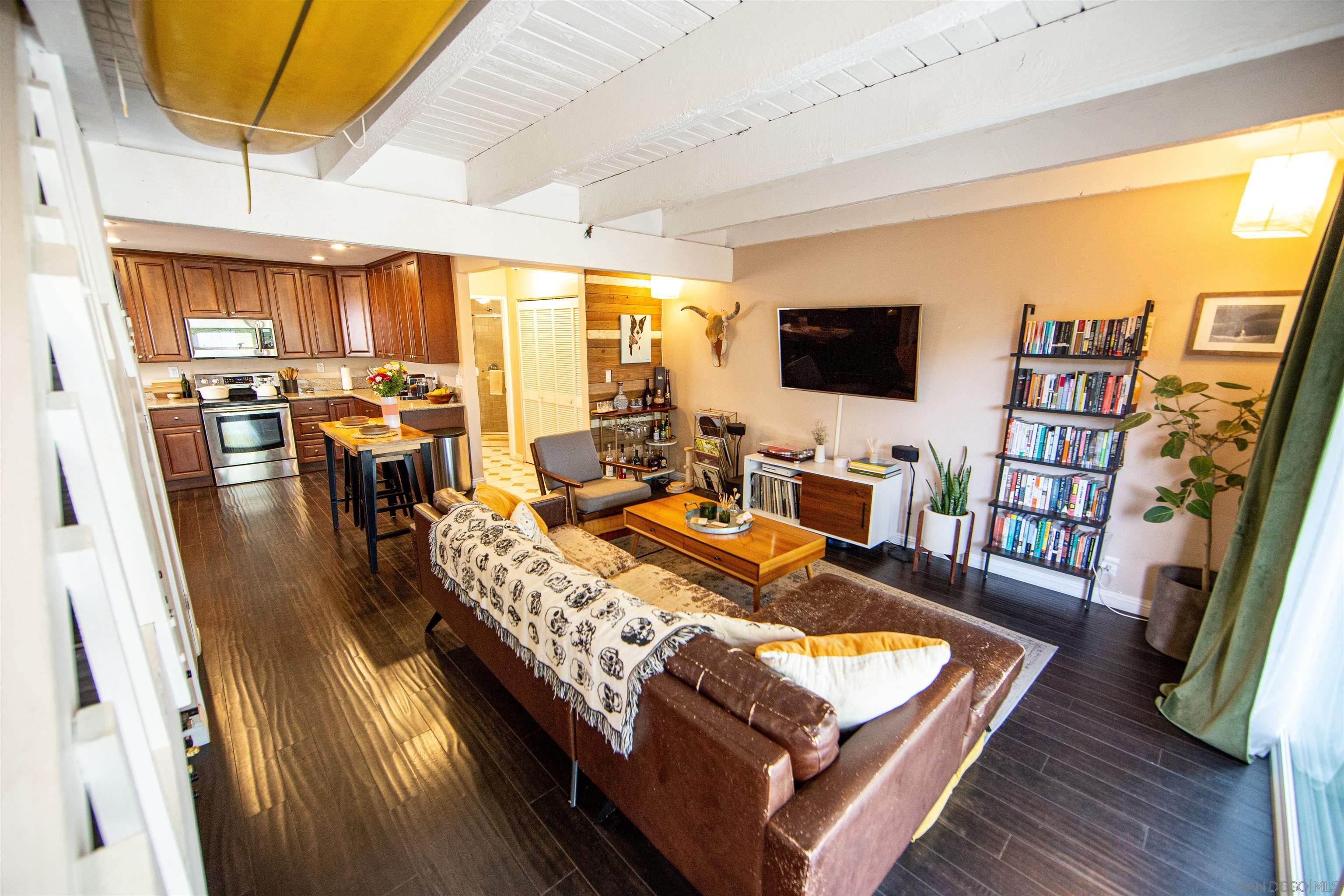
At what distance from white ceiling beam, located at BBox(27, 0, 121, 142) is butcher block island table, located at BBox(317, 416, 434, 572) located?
1930mm

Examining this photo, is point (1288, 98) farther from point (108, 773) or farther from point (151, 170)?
point (151, 170)

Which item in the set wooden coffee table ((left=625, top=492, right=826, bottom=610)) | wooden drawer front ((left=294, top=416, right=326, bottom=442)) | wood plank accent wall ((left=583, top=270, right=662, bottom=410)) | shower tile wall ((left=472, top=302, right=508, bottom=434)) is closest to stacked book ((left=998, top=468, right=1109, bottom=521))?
wooden coffee table ((left=625, top=492, right=826, bottom=610))

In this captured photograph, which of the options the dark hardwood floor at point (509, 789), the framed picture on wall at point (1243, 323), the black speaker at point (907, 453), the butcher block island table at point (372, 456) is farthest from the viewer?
the black speaker at point (907, 453)

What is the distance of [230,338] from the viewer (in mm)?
5457

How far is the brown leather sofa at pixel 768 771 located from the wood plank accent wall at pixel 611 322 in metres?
3.83

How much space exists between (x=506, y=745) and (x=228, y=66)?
223 centimetres

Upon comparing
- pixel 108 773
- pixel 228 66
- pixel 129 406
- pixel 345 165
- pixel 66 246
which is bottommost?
pixel 108 773

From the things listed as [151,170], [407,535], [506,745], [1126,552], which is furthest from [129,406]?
[1126,552]

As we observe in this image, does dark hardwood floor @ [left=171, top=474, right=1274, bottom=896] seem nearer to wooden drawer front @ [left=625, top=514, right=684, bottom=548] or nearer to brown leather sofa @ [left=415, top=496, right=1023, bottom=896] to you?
brown leather sofa @ [left=415, top=496, right=1023, bottom=896]

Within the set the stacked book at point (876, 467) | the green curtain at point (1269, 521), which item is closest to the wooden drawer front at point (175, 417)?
the stacked book at point (876, 467)

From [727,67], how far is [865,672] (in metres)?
1.72

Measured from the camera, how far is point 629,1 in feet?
4.53

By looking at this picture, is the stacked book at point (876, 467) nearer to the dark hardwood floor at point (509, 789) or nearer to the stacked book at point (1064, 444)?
the stacked book at point (1064, 444)

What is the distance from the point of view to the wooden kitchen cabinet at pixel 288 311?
5.61m
